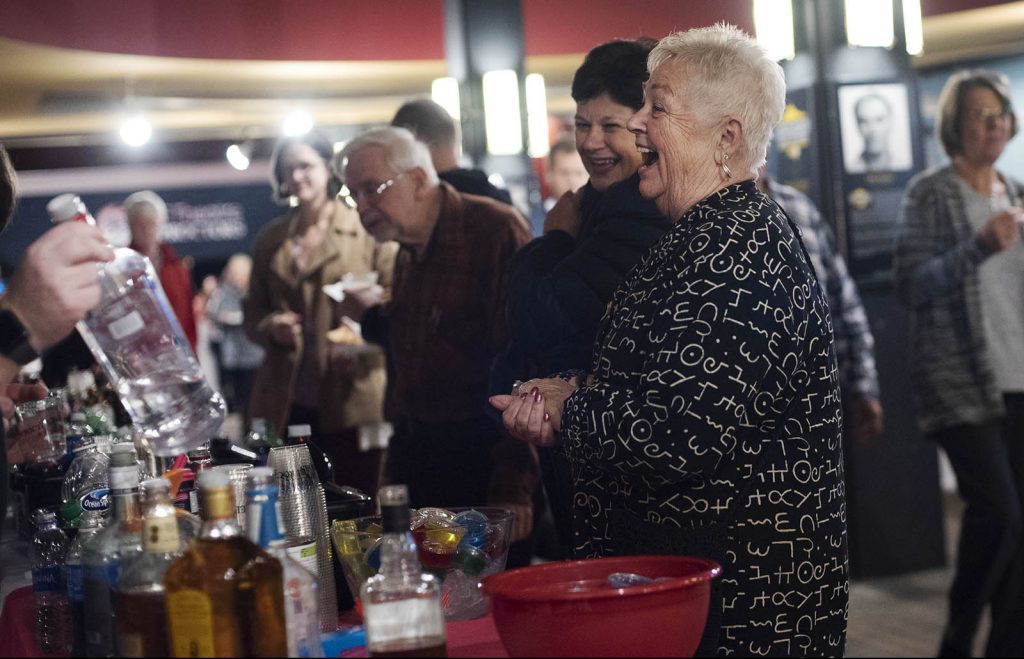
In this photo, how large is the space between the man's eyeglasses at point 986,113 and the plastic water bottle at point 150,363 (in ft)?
10.8

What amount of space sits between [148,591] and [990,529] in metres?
3.39

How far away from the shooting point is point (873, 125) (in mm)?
5684

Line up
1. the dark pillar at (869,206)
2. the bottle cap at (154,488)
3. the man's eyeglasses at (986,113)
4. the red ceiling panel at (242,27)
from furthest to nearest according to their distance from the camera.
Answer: the red ceiling panel at (242,27) → the dark pillar at (869,206) → the man's eyeglasses at (986,113) → the bottle cap at (154,488)

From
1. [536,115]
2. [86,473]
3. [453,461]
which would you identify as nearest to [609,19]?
[536,115]

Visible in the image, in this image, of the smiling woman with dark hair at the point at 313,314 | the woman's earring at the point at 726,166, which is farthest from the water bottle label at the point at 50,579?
the smiling woman with dark hair at the point at 313,314

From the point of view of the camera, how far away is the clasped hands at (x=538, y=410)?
7.11 feet

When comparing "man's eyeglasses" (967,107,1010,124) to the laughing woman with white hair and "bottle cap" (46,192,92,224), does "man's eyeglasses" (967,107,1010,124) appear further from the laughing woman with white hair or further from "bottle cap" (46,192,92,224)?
"bottle cap" (46,192,92,224)

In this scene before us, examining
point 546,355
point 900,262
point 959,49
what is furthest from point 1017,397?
point 959,49

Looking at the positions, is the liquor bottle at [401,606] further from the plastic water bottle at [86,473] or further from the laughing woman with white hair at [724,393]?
the plastic water bottle at [86,473]

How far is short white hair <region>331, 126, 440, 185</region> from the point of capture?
3555mm

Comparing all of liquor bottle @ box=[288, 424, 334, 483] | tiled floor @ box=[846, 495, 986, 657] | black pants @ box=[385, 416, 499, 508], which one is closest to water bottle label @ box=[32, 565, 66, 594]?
liquor bottle @ box=[288, 424, 334, 483]

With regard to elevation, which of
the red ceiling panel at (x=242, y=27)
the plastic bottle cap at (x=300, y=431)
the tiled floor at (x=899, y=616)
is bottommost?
the tiled floor at (x=899, y=616)

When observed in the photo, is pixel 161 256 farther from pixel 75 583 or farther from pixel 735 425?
pixel 735 425

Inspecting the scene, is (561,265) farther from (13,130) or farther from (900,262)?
(13,130)
